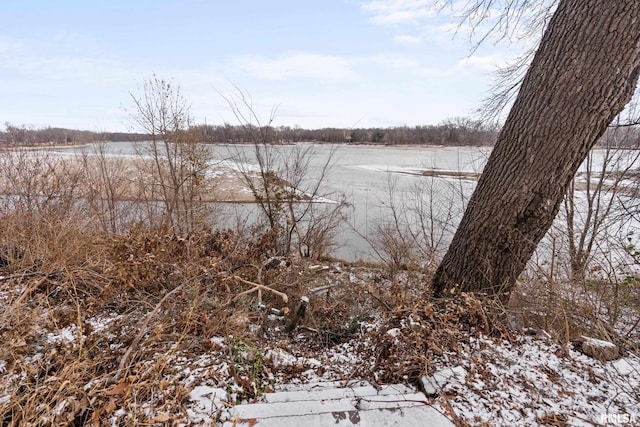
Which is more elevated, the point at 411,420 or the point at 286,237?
the point at 411,420

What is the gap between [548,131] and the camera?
2.08 metres

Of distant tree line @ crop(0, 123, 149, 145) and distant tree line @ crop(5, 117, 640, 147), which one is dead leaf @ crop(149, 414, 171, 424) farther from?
distant tree line @ crop(0, 123, 149, 145)

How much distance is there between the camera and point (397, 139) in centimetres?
3144

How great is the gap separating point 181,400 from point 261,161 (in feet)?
18.6

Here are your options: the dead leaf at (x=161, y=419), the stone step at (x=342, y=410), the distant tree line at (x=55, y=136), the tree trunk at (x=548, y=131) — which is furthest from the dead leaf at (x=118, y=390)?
the distant tree line at (x=55, y=136)

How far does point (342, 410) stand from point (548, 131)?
2.31 m

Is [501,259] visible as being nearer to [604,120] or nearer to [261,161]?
[604,120]

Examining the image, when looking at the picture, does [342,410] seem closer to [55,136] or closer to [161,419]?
[161,419]

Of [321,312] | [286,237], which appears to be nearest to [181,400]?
[321,312]

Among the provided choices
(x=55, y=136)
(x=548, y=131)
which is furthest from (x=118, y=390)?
(x=55, y=136)
